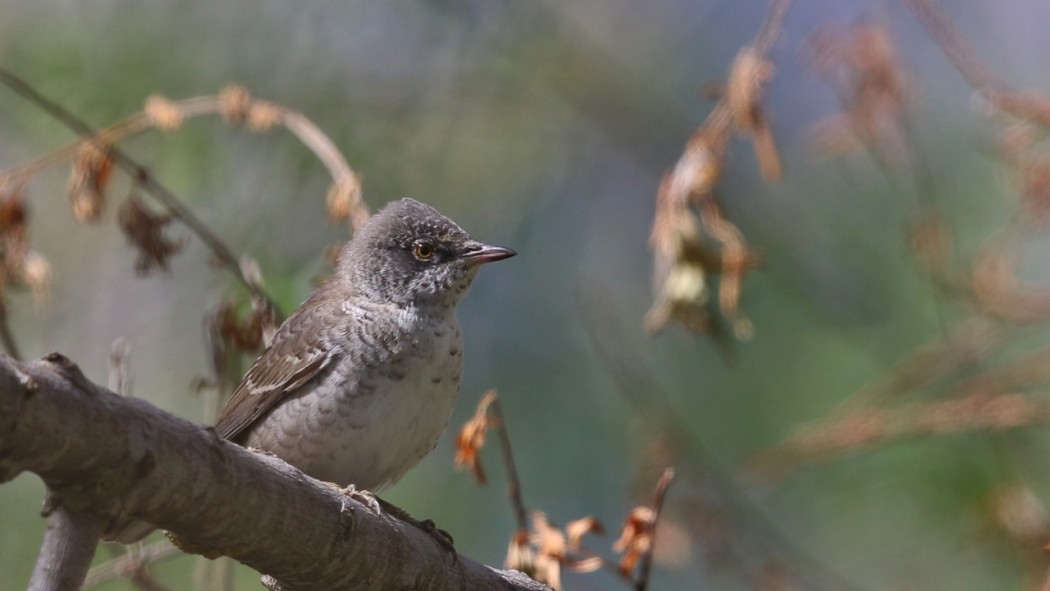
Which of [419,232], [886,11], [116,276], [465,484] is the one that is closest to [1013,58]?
[886,11]

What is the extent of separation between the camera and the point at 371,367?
158 inches

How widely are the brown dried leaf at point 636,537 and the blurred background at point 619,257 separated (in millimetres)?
1855

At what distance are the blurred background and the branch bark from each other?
2655mm

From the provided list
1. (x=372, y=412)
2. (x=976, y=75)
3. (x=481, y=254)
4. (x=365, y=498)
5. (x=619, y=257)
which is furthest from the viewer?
(x=619, y=257)

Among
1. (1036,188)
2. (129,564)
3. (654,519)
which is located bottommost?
(654,519)

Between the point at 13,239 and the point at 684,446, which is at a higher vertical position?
the point at 684,446

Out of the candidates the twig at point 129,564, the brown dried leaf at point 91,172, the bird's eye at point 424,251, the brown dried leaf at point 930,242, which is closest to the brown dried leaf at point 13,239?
the brown dried leaf at point 91,172

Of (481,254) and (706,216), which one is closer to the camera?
(706,216)

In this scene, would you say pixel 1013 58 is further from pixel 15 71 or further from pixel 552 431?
pixel 15 71

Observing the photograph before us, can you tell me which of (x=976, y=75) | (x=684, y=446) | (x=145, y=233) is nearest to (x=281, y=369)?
(x=145, y=233)

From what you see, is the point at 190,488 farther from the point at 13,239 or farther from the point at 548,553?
the point at 13,239

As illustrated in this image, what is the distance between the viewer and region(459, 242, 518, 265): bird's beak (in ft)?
14.6

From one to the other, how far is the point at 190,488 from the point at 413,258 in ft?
6.94

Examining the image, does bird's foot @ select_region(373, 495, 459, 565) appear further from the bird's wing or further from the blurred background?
the blurred background
